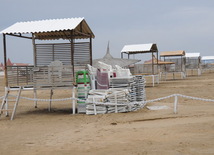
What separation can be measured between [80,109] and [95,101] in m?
0.79

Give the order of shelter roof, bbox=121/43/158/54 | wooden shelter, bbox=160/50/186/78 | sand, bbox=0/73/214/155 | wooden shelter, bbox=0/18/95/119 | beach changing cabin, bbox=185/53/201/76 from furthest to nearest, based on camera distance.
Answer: beach changing cabin, bbox=185/53/201/76, wooden shelter, bbox=160/50/186/78, shelter roof, bbox=121/43/158/54, wooden shelter, bbox=0/18/95/119, sand, bbox=0/73/214/155

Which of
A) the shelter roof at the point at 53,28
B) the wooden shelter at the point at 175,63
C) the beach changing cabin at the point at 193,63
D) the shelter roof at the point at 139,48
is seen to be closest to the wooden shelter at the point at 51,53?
the shelter roof at the point at 53,28

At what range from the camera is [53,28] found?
36.4 ft

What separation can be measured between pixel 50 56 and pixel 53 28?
1844 mm

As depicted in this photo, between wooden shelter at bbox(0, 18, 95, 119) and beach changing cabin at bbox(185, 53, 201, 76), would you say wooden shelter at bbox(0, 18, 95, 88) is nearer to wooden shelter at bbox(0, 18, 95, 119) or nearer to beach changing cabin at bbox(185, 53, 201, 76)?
wooden shelter at bbox(0, 18, 95, 119)

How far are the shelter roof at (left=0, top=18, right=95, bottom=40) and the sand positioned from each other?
10.9 feet

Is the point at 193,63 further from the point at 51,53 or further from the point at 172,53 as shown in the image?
the point at 51,53

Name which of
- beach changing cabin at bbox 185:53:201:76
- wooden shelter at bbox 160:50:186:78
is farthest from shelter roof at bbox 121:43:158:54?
beach changing cabin at bbox 185:53:201:76

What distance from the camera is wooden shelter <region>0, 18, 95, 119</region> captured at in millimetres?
11047

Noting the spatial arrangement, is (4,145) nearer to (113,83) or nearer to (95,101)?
(95,101)

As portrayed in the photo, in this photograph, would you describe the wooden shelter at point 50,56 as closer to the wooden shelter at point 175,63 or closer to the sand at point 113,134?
the sand at point 113,134

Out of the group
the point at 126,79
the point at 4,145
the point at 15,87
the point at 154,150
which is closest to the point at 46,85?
the point at 15,87

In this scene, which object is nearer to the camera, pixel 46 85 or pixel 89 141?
pixel 89 141

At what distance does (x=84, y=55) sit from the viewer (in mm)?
12359
